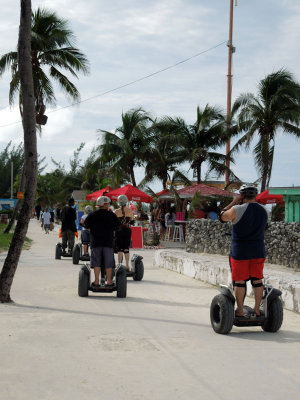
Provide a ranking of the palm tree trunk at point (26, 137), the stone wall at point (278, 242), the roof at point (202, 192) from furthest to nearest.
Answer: the roof at point (202, 192), the stone wall at point (278, 242), the palm tree trunk at point (26, 137)

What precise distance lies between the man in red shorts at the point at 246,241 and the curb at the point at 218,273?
6.88 feet

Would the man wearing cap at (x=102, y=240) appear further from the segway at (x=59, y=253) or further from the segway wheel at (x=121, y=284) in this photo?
the segway at (x=59, y=253)

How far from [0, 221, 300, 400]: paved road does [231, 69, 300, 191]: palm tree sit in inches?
823

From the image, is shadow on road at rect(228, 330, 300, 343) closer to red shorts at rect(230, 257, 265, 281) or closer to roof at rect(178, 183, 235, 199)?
red shorts at rect(230, 257, 265, 281)

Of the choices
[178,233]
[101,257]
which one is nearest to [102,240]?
[101,257]

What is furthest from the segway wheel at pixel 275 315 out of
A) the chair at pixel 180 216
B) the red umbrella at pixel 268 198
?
the chair at pixel 180 216

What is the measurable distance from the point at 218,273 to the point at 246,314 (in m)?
4.92

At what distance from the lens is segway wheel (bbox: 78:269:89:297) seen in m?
9.68

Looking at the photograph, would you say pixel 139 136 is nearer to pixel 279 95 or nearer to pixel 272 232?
pixel 279 95

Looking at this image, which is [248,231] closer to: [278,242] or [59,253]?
[278,242]

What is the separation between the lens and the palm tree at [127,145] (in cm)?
3322

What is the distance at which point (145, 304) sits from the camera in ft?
30.4

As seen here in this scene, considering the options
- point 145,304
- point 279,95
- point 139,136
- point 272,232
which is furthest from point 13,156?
point 145,304

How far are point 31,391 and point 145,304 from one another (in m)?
4.79
